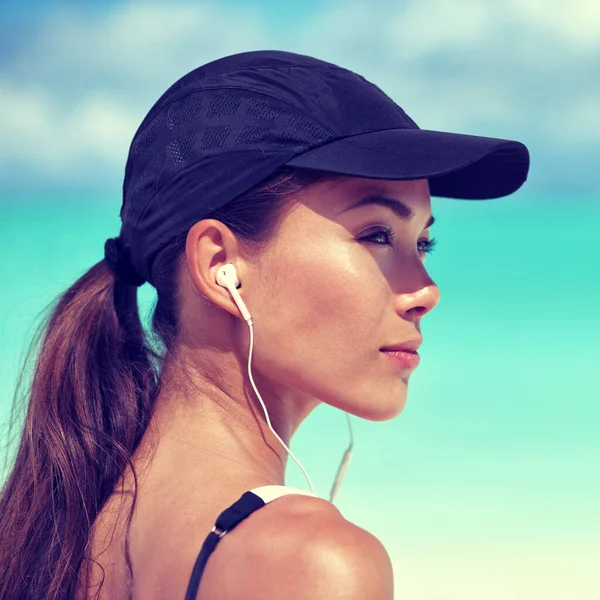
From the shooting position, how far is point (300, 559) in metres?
1.88

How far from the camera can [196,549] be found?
2.10 meters

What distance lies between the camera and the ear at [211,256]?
97.1 inches

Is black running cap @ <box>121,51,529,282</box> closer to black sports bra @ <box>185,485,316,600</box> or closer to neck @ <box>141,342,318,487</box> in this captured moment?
neck @ <box>141,342,318,487</box>

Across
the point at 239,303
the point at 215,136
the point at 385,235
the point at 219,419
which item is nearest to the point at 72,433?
the point at 219,419

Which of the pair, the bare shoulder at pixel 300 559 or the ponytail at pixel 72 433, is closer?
the bare shoulder at pixel 300 559

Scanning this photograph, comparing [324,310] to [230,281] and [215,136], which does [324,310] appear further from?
[215,136]

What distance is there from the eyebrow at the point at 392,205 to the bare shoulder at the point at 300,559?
802mm

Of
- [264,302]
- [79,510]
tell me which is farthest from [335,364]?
[79,510]

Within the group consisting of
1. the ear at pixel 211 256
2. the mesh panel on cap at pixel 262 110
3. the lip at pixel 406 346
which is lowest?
the lip at pixel 406 346

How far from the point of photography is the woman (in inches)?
94.2

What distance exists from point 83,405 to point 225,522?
83cm

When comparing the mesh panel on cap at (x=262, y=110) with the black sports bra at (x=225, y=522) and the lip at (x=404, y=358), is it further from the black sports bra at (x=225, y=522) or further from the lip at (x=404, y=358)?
the black sports bra at (x=225, y=522)

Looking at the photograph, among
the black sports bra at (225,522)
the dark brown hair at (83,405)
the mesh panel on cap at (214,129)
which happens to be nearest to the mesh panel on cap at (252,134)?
the mesh panel on cap at (214,129)

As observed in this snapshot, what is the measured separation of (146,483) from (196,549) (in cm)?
37
